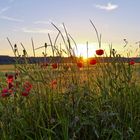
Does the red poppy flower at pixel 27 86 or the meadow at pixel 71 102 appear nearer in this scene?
the meadow at pixel 71 102

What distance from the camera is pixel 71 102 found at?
508 cm

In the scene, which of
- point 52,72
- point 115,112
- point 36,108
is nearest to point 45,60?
point 52,72

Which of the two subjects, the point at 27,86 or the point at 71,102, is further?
the point at 27,86

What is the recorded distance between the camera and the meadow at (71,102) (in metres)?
4.80

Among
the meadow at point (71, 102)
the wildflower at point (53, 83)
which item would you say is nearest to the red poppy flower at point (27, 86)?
the meadow at point (71, 102)

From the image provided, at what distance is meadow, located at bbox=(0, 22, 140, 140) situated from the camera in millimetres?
4797


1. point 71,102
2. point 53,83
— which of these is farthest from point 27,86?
point 71,102

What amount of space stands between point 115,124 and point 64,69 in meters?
0.92

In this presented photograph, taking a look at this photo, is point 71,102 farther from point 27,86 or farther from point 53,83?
point 27,86

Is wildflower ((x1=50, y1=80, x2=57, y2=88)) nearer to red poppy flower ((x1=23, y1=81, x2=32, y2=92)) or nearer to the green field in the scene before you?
the green field

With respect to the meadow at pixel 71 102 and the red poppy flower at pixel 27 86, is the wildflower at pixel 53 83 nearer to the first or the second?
the meadow at pixel 71 102

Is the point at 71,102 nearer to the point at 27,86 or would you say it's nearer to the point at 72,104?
the point at 72,104

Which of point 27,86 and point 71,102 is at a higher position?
point 27,86

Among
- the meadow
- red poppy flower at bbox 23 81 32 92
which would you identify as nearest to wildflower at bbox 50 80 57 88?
the meadow
